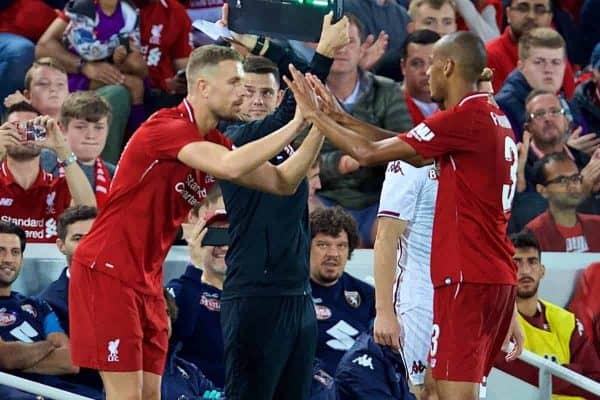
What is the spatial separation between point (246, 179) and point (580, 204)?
12.6 feet

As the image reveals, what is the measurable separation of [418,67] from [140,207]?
3992 millimetres

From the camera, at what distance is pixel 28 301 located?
761 cm

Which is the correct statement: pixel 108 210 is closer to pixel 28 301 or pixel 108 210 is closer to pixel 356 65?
pixel 28 301

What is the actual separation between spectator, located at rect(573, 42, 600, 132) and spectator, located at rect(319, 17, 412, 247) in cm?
165

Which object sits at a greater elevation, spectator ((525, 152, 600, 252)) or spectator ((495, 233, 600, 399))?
spectator ((525, 152, 600, 252))

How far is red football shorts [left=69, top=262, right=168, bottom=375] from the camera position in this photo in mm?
6445

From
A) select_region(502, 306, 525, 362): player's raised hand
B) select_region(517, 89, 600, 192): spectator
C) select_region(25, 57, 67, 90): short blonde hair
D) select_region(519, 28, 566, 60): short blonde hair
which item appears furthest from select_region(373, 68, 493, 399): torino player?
select_region(519, 28, 566, 60): short blonde hair

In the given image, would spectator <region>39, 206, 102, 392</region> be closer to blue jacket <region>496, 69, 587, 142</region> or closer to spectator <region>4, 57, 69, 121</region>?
spectator <region>4, 57, 69, 121</region>

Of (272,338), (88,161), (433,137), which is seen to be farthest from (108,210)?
(88,161)

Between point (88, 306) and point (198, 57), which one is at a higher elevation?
point (198, 57)

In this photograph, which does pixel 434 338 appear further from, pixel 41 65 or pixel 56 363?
pixel 41 65

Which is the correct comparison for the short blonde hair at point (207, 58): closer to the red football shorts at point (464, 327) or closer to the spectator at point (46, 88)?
the red football shorts at point (464, 327)

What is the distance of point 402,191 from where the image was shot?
695 cm

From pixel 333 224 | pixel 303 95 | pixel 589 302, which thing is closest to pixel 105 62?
pixel 333 224
